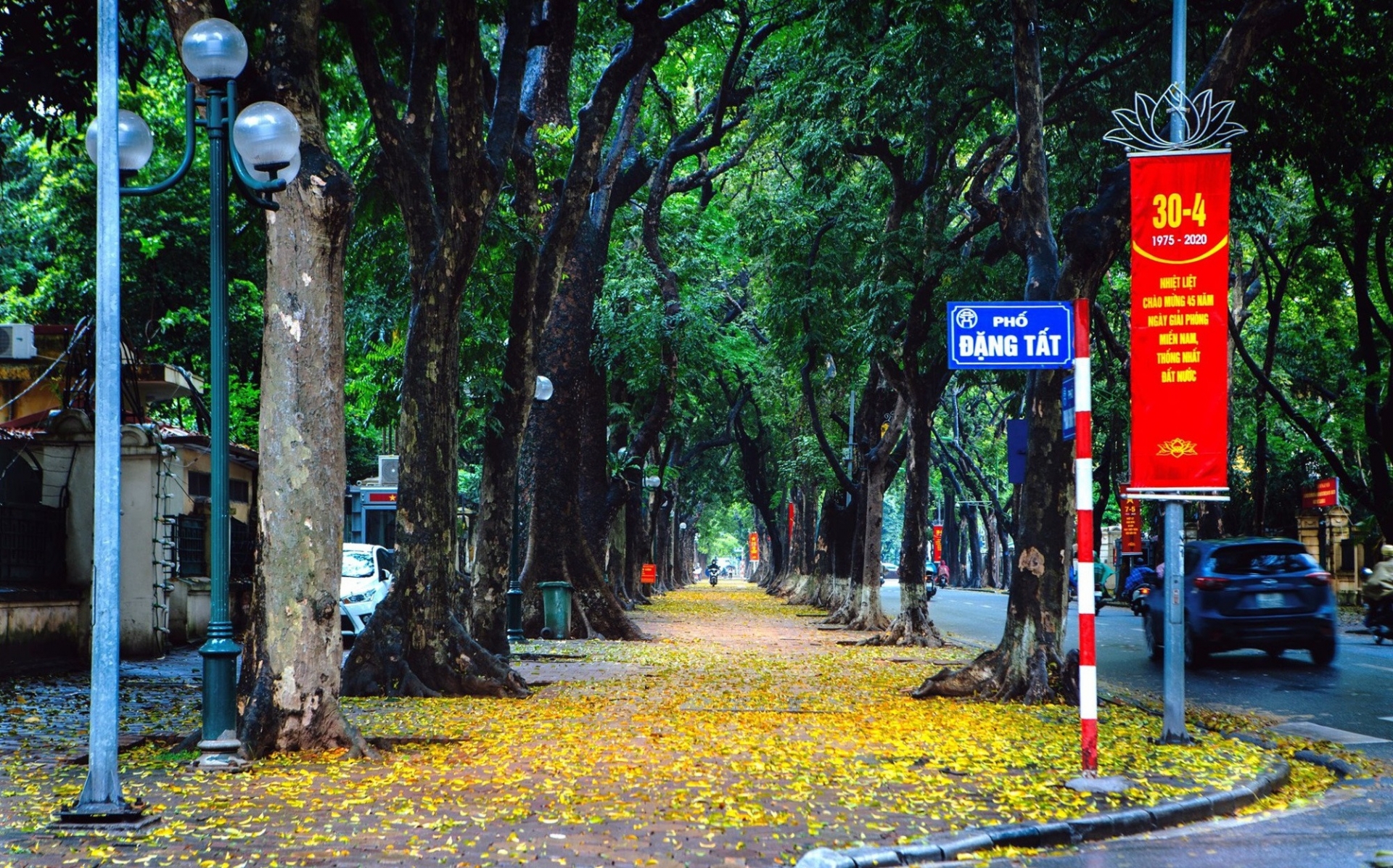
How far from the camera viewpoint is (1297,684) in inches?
636

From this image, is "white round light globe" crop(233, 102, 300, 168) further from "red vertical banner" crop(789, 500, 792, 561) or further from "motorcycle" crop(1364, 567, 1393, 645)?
"red vertical banner" crop(789, 500, 792, 561)

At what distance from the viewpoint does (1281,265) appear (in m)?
29.5

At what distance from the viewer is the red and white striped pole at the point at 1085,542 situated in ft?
29.2

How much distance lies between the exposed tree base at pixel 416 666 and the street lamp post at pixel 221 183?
4306 millimetres

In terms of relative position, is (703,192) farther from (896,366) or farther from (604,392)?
(896,366)

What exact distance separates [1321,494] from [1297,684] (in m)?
27.3

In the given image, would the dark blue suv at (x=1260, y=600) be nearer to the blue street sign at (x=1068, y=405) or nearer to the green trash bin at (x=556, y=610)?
the blue street sign at (x=1068, y=405)

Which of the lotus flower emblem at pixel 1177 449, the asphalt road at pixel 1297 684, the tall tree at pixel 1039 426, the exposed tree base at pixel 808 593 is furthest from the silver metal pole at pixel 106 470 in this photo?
the exposed tree base at pixel 808 593

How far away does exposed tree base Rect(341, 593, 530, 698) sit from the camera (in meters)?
13.9

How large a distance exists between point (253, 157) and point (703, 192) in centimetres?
2127

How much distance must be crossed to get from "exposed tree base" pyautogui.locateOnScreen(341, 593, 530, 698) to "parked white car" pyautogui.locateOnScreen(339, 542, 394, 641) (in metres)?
7.45

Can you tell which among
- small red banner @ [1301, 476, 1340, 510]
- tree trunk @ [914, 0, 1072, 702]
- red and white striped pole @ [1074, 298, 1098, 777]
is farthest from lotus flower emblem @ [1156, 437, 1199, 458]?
small red banner @ [1301, 476, 1340, 510]

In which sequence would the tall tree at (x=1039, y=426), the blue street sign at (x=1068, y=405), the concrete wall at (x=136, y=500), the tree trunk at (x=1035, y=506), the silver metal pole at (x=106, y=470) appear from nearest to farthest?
1. the silver metal pole at (x=106, y=470)
2. the blue street sign at (x=1068, y=405)
3. the tall tree at (x=1039, y=426)
4. the tree trunk at (x=1035, y=506)
5. the concrete wall at (x=136, y=500)

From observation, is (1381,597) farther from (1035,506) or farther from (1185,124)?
(1185,124)
